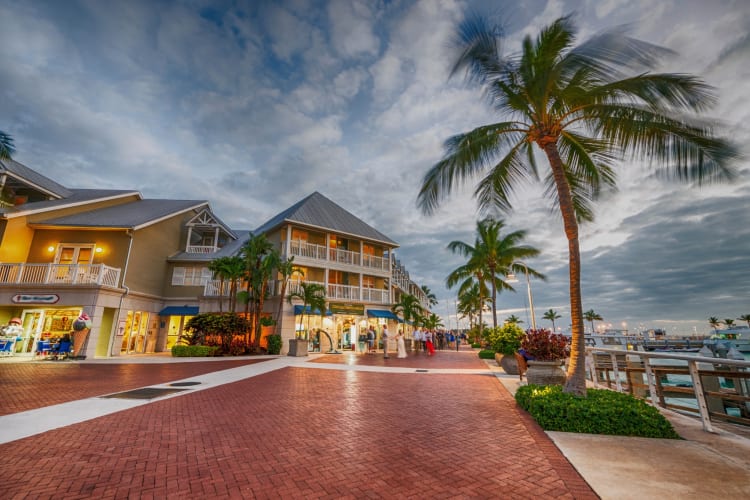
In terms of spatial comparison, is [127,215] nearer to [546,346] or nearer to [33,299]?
[33,299]

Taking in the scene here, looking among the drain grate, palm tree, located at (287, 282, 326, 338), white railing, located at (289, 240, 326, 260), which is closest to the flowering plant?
the drain grate

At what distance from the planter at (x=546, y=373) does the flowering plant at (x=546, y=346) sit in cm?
39

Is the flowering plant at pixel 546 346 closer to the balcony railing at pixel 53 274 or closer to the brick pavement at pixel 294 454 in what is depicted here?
the brick pavement at pixel 294 454

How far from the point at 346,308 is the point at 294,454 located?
19301 mm

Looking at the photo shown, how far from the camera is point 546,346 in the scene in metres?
9.03

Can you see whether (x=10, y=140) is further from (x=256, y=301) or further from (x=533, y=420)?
(x=533, y=420)

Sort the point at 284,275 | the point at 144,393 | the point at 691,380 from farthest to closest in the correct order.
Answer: the point at 284,275 → the point at 691,380 → the point at 144,393

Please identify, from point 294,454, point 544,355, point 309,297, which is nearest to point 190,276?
point 309,297

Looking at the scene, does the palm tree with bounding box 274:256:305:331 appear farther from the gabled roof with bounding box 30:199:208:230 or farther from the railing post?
the railing post

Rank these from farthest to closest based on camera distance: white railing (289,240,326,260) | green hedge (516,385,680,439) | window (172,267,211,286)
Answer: window (172,267,211,286)
white railing (289,240,326,260)
green hedge (516,385,680,439)

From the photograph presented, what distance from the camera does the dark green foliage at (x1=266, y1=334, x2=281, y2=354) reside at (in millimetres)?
19750

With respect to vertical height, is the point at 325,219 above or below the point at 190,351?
above

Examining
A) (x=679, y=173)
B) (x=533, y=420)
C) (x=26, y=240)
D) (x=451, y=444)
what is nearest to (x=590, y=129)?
(x=679, y=173)

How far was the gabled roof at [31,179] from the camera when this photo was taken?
17.5 meters
